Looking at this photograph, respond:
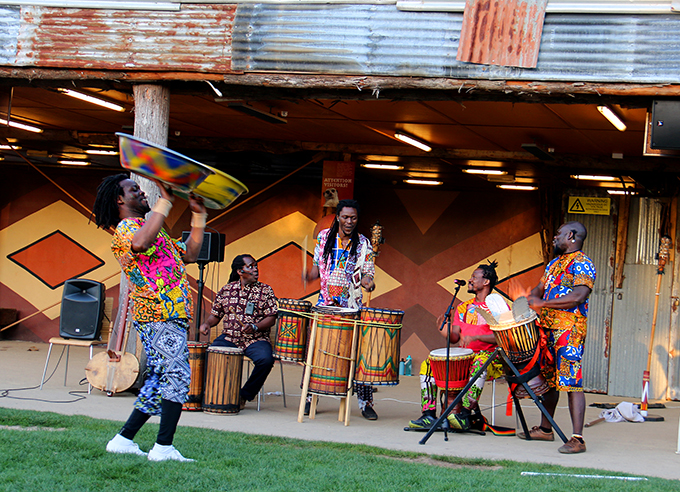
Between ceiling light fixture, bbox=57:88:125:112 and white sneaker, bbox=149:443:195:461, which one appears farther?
ceiling light fixture, bbox=57:88:125:112

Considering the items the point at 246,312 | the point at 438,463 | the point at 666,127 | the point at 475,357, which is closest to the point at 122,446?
the point at 438,463

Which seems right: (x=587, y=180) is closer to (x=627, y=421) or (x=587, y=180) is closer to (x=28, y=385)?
(x=627, y=421)

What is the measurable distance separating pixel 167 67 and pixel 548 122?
12.2ft

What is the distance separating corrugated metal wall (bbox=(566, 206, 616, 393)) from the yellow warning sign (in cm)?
8

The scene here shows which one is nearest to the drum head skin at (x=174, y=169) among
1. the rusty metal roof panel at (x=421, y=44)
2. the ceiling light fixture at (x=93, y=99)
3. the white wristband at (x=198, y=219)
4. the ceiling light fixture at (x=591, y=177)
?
the white wristband at (x=198, y=219)

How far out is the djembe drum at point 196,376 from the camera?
6695mm

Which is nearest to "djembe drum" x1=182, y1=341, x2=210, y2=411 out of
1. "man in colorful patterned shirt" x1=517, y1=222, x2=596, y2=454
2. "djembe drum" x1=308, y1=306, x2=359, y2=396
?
"djembe drum" x1=308, y1=306, x2=359, y2=396

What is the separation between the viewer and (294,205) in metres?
11.2

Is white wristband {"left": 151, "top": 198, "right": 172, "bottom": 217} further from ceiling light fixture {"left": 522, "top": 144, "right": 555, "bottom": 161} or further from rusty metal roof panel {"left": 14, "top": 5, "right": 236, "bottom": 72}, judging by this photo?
ceiling light fixture {"left": 522, "top": 144, "right": 555, "bottom": 161}

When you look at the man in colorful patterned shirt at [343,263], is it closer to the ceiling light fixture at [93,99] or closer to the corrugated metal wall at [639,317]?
the ceiling light fixture at [93,99]

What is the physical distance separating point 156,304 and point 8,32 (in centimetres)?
431

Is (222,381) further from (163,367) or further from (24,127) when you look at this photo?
(24,127)

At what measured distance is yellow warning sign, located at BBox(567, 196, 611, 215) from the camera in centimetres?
960

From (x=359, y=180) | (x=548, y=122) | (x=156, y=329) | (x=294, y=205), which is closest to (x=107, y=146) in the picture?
(x=294, y=205)
